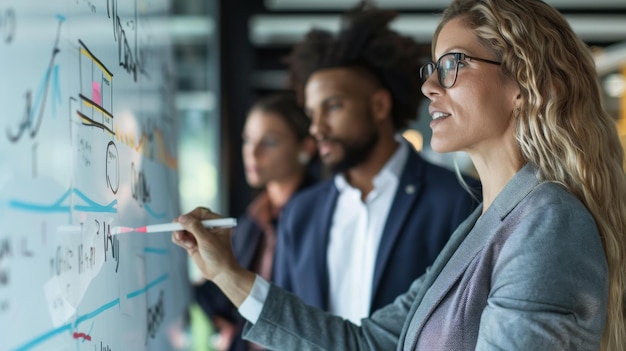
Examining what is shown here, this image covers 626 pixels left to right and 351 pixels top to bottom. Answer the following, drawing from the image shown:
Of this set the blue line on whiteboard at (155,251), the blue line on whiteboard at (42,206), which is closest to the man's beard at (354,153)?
the blue line on whiteboard at (155,251)

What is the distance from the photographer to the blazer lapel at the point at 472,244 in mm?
1329

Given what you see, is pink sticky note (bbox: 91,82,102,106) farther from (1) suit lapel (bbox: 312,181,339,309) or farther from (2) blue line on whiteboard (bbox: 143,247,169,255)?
(1) suit lapel (bbox: 312,181,339,309)

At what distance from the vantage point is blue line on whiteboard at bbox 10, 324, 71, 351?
2.87 feet

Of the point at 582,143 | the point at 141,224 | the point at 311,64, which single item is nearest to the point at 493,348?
the point at 582,143

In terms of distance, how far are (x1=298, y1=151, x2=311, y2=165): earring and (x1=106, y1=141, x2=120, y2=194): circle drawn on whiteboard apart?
83.4 inches

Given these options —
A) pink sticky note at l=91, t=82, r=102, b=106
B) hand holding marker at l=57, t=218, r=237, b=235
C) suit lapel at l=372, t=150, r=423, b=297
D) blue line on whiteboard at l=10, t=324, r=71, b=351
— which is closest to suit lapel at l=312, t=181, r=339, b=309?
suit lapel at l=372, t=150, r=423, b=297

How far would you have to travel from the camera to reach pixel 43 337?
0.93 metres

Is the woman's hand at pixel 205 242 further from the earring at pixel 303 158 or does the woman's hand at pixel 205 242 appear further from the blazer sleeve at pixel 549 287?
the earring at pixel 303 158

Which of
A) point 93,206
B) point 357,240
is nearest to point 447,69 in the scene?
point 93,206

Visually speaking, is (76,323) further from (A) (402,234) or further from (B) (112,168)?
(A) (402,234)

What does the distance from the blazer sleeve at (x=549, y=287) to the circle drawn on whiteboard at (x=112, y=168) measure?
658mm

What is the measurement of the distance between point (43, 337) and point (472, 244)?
759mm

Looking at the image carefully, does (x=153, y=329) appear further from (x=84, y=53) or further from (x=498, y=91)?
(x=498, y=91)

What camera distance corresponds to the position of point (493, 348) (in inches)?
45.5
